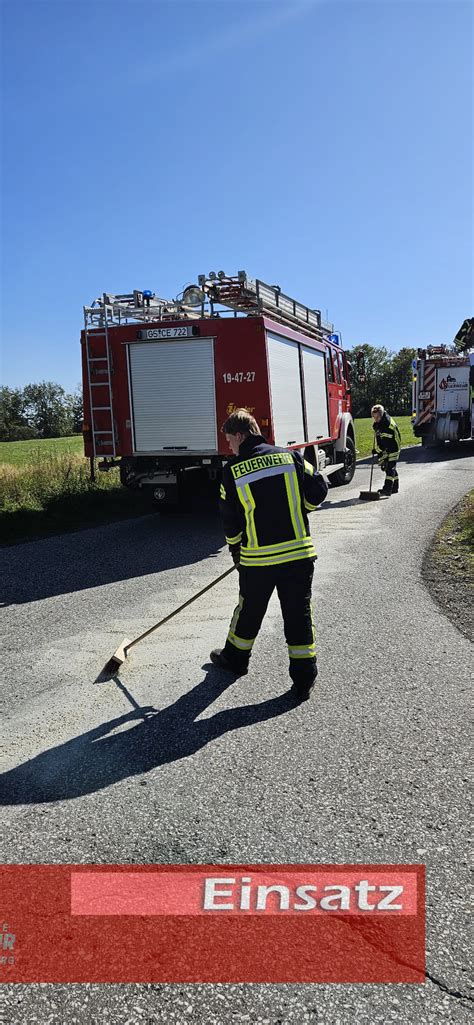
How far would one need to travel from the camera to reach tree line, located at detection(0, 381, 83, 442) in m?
67.2

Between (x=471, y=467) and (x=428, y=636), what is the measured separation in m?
12.7

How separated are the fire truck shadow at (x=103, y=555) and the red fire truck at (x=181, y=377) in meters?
0.70

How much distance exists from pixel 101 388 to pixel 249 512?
5892 mm

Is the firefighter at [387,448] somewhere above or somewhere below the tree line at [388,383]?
below

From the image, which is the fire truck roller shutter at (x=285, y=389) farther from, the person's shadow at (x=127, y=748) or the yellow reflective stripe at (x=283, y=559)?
the person's shadow at (x=127, y=748)

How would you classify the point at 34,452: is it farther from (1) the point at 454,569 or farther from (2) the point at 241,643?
(2) the point at 241,643

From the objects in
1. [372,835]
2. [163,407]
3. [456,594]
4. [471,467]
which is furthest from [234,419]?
[471,467]

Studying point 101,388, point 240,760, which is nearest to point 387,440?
point 101,388

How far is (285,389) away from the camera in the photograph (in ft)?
31.9

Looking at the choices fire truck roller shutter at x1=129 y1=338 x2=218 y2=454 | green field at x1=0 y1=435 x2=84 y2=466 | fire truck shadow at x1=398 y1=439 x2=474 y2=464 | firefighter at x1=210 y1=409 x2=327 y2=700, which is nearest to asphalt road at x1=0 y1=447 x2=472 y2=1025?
firefighter at x1=210 y1=409 x2=327 y2=700

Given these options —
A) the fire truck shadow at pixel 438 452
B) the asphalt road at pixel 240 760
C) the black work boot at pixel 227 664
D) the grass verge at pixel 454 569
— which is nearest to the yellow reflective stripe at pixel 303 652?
the asphalt road at pixel 240 760

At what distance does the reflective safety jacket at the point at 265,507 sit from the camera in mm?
4027

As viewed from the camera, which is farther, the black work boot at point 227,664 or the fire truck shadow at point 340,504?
the fire truck shadow at point 340,504

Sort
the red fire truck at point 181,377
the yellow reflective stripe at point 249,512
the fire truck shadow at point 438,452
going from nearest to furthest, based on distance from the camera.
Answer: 1. the yellow reflective stripe at point 249,512
2. the red fire truck at point 181,377
3. the fire truck shadow at point 438,452
